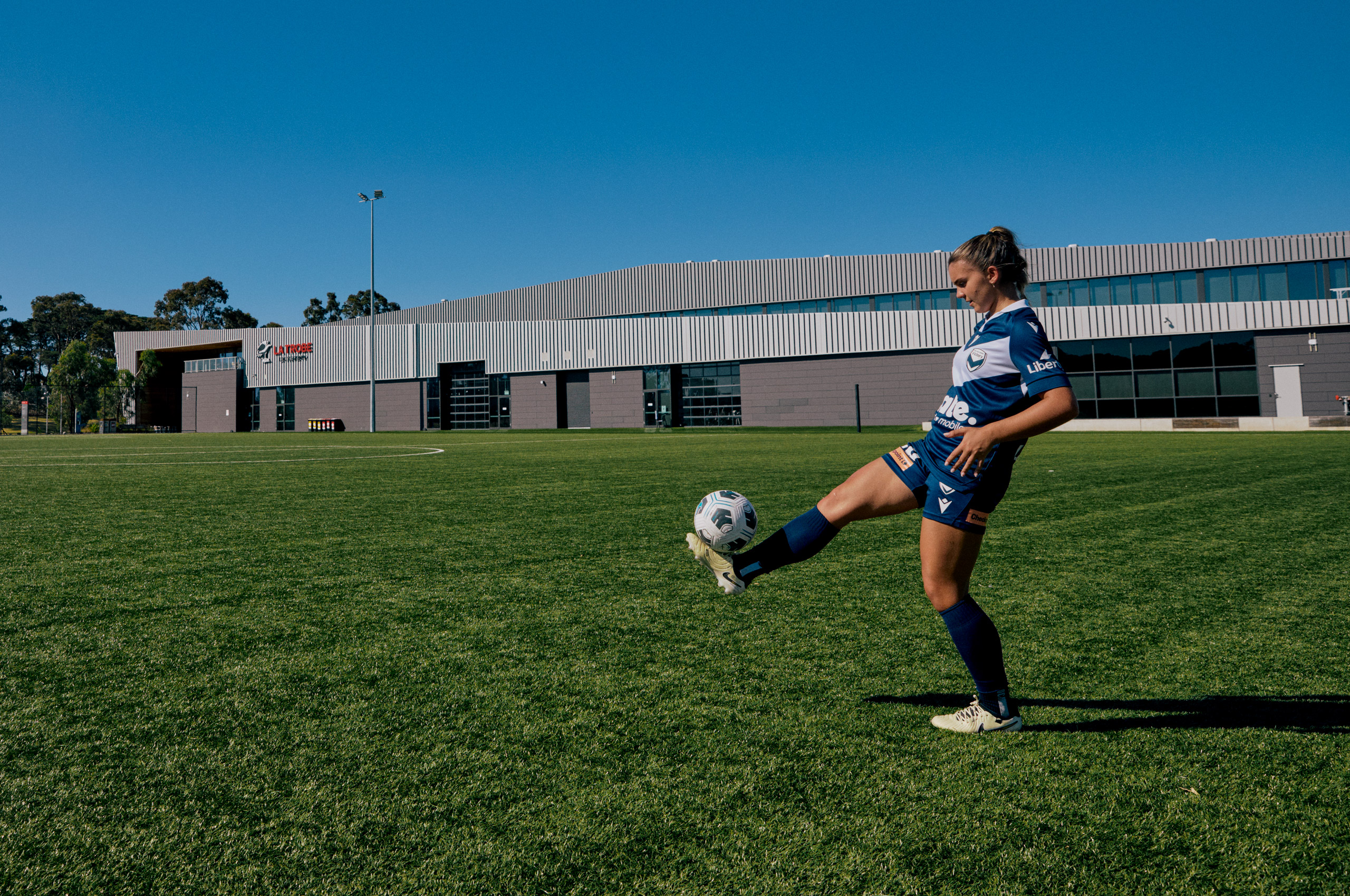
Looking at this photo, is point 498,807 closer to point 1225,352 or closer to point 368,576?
point 368,576

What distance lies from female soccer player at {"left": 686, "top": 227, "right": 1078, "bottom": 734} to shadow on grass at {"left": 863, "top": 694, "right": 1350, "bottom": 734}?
19 centimetres

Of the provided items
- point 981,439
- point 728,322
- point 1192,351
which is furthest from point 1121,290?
point 981,439

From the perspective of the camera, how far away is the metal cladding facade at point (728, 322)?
40.9 metres

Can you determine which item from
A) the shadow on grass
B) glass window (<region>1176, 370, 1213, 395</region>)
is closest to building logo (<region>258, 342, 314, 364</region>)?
glass window (<region>1176, 370, 1213, 395</region>)

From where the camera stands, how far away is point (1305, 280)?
43656 millimetres

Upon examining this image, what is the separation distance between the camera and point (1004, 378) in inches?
112

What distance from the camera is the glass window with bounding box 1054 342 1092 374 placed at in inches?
1625

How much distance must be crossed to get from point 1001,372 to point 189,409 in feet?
245

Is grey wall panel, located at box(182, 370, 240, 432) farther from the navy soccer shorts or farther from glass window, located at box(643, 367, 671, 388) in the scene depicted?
the navy soccer shorts

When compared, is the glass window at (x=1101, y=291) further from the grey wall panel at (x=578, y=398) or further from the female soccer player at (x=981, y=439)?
the female soccer player at (x=981, y=439)

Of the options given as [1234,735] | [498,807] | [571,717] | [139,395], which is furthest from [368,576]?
[139,395]

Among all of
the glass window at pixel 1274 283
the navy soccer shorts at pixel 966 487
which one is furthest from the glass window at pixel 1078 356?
the navy soccer shorts at pixel 966 487

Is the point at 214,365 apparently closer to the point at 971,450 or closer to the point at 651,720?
the point at 651,720

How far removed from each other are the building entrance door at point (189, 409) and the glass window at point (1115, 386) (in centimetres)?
6398
